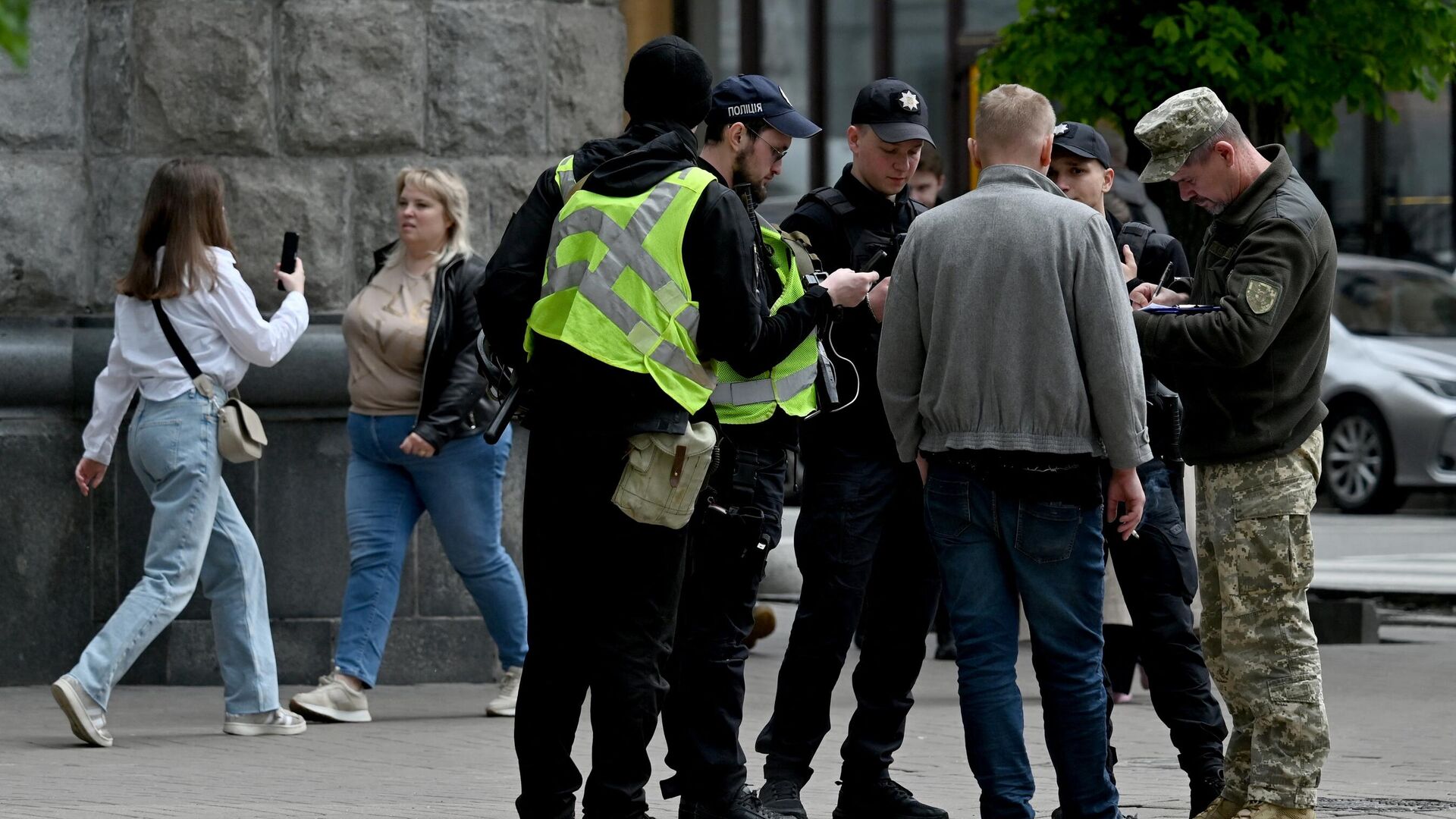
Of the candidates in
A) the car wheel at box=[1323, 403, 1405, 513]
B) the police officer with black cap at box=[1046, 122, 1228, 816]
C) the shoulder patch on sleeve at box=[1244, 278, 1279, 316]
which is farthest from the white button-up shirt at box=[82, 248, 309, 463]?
the car wheel at box=[1323, 403, 1405, 513]

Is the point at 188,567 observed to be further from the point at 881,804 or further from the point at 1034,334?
the point at 1034,334

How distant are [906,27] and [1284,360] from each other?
70.3ft

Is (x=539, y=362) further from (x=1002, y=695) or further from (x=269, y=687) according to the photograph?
(x=269, y=687)

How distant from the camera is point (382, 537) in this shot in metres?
7.85

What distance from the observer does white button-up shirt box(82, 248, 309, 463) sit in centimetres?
736

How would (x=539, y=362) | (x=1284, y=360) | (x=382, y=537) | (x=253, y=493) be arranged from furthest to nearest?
(x=253, y=493)
(x=382, y=537)
(x=1284, y=360)
(x=539, y=362)

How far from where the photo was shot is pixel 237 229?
8492 mm

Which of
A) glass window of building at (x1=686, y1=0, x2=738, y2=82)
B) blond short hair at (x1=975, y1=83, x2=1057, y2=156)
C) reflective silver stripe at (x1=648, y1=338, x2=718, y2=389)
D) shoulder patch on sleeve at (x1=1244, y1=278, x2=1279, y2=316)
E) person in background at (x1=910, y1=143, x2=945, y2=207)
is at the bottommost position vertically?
reflective silver stripe at (x1=648, y1=338, x2=718, y2=389)

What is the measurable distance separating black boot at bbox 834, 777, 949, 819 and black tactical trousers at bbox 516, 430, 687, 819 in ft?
3.12

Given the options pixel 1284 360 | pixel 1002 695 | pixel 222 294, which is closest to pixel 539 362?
pixel 1002 695

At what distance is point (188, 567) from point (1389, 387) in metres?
11.8

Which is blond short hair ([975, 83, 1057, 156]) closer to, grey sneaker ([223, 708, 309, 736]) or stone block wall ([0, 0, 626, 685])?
grey sneaker ([223, 708, 309, 736])

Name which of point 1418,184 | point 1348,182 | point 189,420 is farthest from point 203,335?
point 1418,184

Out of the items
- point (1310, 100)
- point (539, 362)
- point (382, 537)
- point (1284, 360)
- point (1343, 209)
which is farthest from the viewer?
point (1343, 209)
